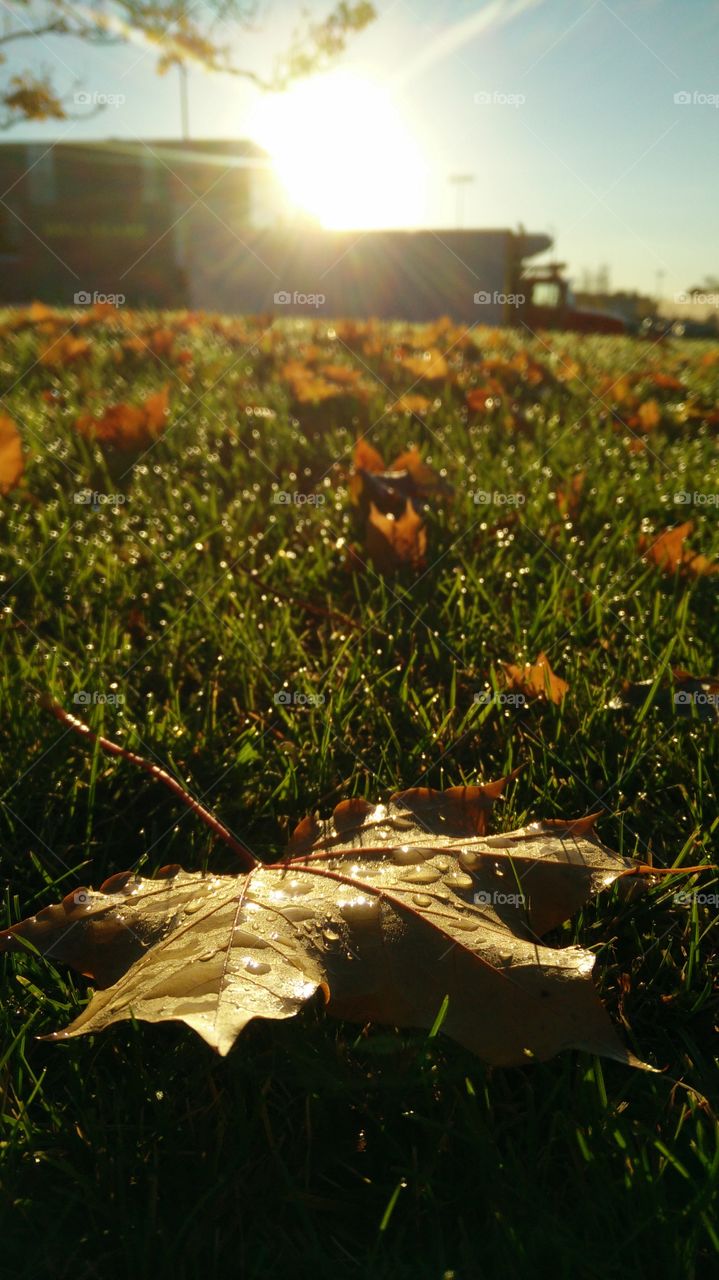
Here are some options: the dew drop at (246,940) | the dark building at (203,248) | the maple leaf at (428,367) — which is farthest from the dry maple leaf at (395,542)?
the dark building at (203,248)

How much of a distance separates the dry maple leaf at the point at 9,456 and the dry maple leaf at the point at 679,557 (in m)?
1.76

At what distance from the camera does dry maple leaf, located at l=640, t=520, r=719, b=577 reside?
2.06 m

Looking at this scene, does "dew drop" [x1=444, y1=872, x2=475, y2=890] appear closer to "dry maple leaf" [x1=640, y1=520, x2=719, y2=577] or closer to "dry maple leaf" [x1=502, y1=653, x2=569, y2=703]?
"dry maple leaf" [x1=502, y1=653, x2=569, y2=703]

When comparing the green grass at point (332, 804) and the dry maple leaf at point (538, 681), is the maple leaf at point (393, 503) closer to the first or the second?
the green grass at point (332, 804)

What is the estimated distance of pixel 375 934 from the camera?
0.89m

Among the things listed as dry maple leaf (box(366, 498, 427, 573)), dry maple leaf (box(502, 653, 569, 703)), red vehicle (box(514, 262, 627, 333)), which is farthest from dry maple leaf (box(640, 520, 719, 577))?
red vehicle (box(514, 262, 627, 333))

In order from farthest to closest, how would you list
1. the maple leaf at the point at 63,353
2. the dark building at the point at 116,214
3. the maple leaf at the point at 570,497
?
the dark building at the point at 116,214, the maple leaf at the point at 63,353, the maple leaf at the point at 570,497

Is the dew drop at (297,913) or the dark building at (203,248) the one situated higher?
the dark building at (203,248)

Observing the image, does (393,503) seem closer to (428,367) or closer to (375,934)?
(375,934)

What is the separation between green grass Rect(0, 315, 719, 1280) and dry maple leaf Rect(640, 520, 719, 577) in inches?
2.7

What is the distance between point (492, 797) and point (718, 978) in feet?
1.20

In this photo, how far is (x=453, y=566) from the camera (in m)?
2.14

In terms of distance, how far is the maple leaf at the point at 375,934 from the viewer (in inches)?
31.7

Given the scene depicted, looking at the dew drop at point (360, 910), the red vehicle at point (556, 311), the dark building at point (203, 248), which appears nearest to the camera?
the dew drop at point (360, 910)
